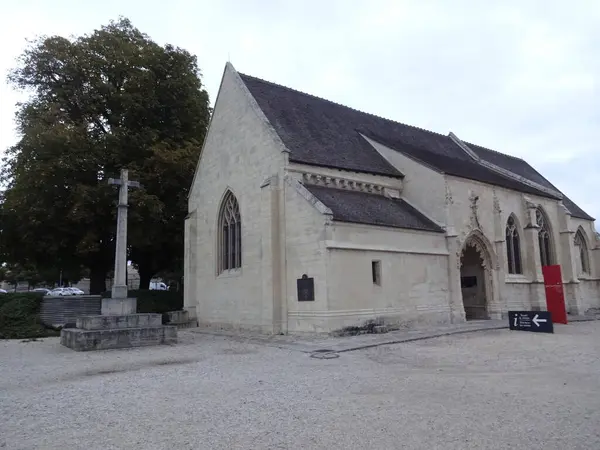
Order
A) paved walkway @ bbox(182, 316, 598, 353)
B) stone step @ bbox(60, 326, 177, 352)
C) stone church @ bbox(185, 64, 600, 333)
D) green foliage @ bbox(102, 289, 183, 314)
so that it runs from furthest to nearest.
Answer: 1. green foliage @ bbox(102, 289, 183, 314)
2. stone church @ bbox(185, 64, 600, 333)
3. stone step @ bbox(60, 326, 177, 352)
4. paved walkway @ bbox(182, 316, 598, 353)

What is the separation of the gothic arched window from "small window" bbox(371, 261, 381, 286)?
46.7 ft

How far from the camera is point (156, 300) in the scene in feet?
81.7

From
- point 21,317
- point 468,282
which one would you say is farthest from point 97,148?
point 468,282

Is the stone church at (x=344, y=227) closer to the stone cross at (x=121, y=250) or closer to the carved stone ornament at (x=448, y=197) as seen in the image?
the carved stone ornament at (x=448, y=197)

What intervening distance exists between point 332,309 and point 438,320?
553 cm

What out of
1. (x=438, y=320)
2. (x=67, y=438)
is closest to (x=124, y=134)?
(x=438, y=320)

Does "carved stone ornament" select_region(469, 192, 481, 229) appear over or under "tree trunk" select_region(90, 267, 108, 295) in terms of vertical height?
over

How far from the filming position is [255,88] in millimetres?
21828

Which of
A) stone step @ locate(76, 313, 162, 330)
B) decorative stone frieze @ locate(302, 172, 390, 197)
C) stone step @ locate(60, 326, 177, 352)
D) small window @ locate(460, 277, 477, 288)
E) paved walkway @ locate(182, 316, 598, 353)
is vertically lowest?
paved walkway @ locate(182, 316, 598, 353)

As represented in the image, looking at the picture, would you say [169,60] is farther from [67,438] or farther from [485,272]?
[67,438]

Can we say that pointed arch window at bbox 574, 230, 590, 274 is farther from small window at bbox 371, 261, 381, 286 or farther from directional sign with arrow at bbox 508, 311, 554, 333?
small window at bbox 371, 261, 381, 286

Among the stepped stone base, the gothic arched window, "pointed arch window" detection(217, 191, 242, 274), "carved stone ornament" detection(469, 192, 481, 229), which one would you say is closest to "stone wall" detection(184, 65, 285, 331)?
"pointed arch window" detection(217, 191, 242, 274)

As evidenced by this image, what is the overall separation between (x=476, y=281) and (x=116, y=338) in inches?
672

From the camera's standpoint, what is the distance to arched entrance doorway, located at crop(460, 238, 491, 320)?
2208cm
